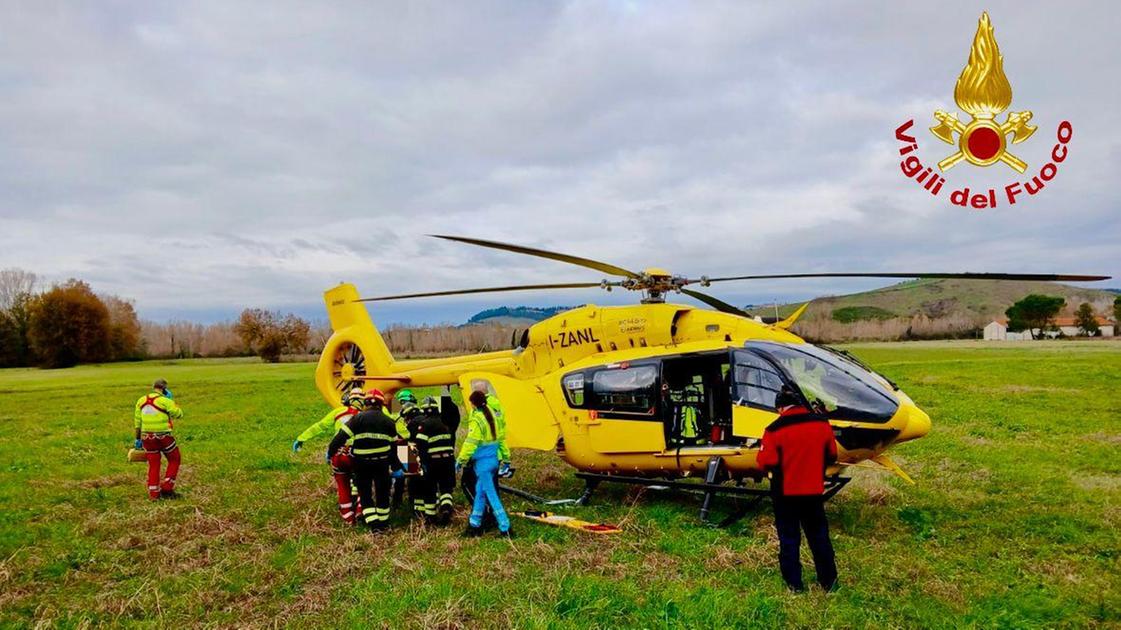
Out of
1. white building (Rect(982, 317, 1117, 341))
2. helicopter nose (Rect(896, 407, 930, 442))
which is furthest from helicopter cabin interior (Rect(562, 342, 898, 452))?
white building (Rect(982, 317, 1117, 341))

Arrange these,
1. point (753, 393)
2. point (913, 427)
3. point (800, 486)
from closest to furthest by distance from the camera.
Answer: point (800, 486) → point (913, 427) → point (753, 393)

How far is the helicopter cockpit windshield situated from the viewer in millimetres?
8242

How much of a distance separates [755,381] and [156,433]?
32.1 ft

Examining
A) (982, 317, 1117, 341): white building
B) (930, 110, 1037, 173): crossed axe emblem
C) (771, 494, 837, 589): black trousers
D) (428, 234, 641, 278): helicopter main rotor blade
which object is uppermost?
(930, 110, 1037, 173): crossed axe emblem

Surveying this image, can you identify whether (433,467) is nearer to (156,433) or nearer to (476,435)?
(476,435)

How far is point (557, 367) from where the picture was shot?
1111cm

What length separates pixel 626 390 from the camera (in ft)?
32.2

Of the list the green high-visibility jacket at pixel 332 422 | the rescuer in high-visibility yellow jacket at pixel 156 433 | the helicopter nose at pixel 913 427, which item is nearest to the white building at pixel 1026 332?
the helicopter nose at pixel 913 427

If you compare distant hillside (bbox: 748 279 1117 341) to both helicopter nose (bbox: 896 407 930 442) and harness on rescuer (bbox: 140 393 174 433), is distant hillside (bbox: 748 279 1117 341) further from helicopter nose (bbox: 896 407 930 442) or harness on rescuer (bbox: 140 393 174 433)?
harness on rescuer (bbox: 140 393 174 433)

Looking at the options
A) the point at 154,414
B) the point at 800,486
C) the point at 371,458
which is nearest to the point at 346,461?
the point at 371,458

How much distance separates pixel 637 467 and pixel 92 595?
22.4ft

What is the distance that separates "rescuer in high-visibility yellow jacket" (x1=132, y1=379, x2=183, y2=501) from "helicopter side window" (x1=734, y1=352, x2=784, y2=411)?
29.9 ft

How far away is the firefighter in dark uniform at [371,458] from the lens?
9.08m

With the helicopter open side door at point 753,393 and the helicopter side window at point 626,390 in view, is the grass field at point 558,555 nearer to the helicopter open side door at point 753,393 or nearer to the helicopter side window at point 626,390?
the helicopter open side door at point 753,393
